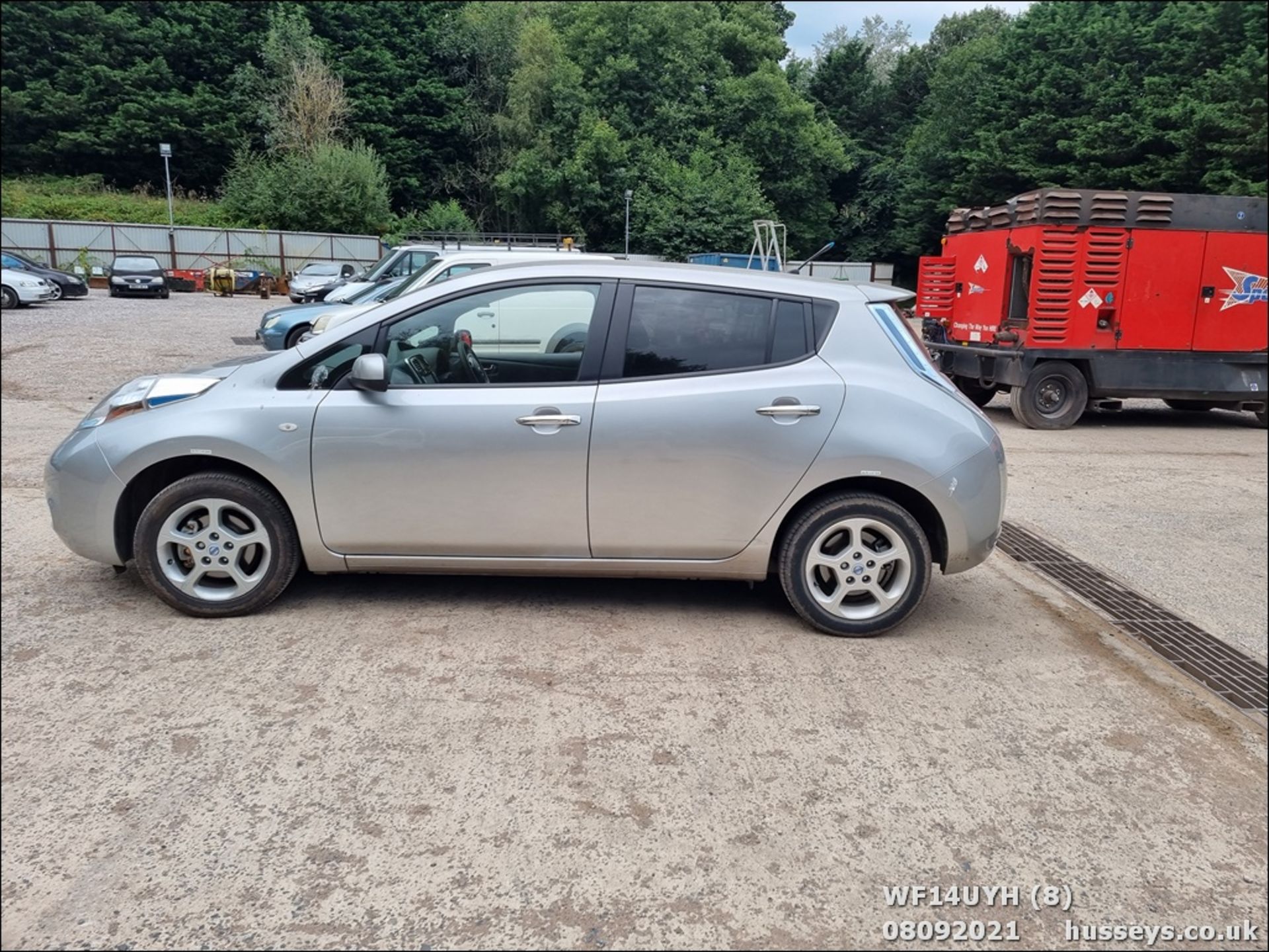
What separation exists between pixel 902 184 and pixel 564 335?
53305 mm

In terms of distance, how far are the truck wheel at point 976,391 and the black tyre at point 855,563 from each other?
9.83 m

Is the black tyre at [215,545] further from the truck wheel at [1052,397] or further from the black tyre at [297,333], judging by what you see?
the black tyre at [297,333]

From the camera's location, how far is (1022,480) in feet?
28.5

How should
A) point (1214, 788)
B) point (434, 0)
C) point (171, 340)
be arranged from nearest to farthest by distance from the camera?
point (1214, 788) → point (171, 340) → point (434, 0)

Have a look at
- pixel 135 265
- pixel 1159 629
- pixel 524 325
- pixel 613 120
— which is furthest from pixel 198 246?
pixel 1159 629

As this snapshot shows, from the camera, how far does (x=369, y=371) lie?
4.26 metres

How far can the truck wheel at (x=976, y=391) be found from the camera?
13.8 m

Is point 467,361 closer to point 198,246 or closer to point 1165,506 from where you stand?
point 1165,506

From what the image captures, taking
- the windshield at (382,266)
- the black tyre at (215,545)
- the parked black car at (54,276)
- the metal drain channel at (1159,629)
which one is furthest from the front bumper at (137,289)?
the metal drain channel at (1159,629)

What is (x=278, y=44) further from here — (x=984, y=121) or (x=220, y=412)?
(x=220, y=412)

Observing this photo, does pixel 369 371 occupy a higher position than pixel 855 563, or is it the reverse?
pixel 369 371

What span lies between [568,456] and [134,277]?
3071 cm

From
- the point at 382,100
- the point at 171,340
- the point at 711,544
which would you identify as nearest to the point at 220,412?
the point at 711,544

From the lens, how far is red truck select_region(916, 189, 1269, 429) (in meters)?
11.3
